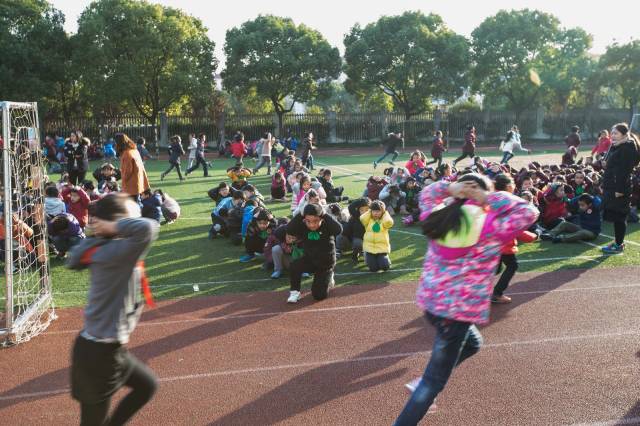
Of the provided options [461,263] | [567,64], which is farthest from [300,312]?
[567,64]

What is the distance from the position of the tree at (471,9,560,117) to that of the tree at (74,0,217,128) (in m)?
20.4

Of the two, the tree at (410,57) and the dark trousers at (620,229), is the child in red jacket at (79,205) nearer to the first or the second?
the dark trousers at (620,229)

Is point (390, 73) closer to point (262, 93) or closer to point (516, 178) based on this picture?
point (262, 93)

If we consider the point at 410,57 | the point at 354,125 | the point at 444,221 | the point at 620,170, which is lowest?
the point at 444,221

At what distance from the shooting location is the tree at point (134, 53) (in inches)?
1425

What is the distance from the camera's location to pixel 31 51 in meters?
35.3

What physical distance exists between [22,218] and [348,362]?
4.39 meters

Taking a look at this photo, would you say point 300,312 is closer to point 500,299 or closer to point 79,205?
point 500,299

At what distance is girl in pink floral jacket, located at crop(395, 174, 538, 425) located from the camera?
4102mm

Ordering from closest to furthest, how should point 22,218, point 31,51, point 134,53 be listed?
point 22,218, point 31,51, point 134,53

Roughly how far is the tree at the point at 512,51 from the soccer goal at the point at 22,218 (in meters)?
41.2

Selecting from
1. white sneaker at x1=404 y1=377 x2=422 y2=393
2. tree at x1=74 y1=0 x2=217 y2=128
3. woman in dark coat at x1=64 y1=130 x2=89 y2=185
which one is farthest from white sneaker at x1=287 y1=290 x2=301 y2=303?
tree at x1=74 y1=0 x2=217 y2=128

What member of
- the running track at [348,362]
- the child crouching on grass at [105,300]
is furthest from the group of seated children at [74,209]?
the child crouching on grass at [105,300]

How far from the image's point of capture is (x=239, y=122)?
41.1 meters
